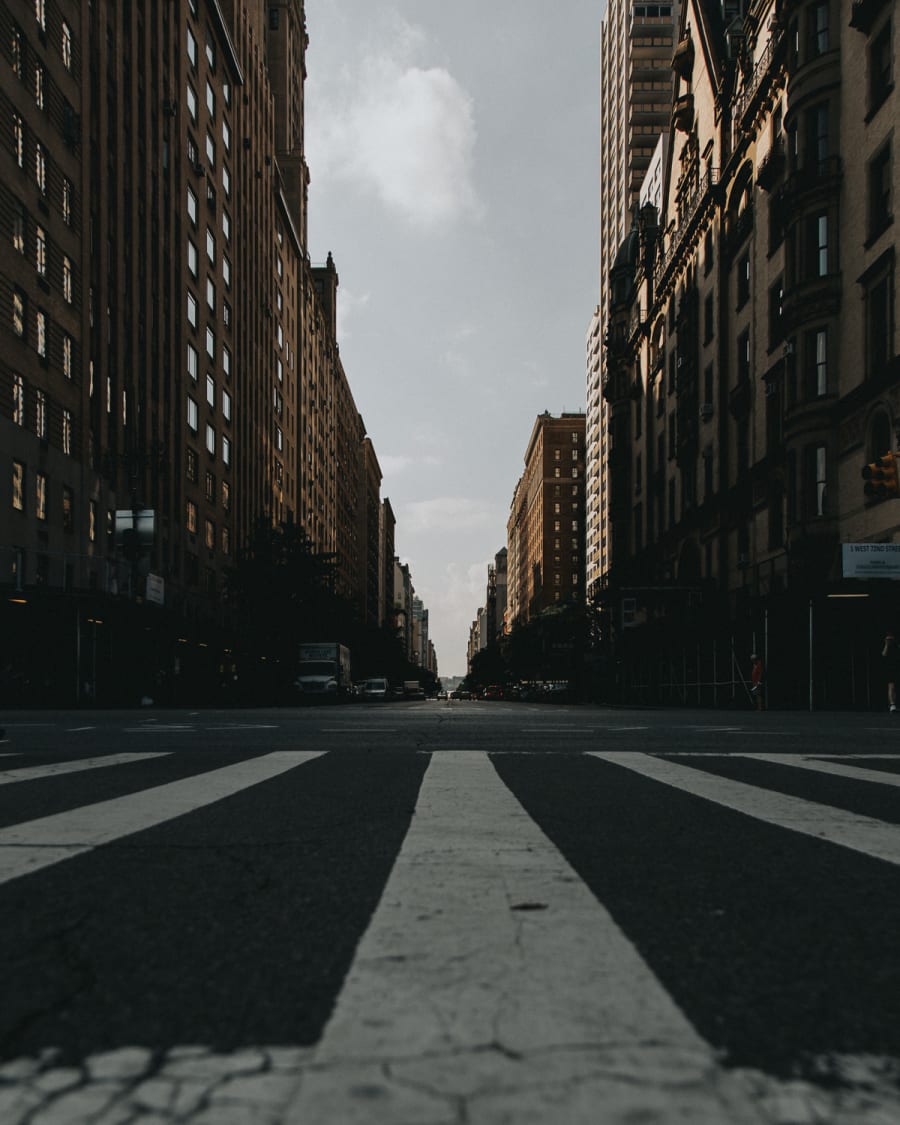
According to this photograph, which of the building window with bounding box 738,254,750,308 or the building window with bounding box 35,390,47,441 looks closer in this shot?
the building window with bounding box 35,390,47,441

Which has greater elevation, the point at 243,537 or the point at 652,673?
the point at 243,537

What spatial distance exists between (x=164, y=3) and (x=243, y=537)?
93.6 ft

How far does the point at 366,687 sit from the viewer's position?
69625 millimetres

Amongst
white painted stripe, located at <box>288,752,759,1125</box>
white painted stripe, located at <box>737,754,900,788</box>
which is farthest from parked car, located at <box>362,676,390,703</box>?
white painted stripe, located at <box>288,752,759,1125</box>

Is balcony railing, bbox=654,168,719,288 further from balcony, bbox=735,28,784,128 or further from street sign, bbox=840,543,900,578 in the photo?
street sign, bbox=840,543,900,578

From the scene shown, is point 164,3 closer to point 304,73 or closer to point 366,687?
point 366,687

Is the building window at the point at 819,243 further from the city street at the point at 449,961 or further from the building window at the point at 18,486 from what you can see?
the city street at the point at 449,961

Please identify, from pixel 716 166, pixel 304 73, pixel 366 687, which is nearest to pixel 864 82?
pixel 716 166

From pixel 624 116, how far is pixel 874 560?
87269 millimetres

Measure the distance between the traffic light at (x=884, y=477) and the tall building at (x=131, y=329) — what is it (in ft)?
48.0

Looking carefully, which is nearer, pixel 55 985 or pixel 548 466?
pixel 55 985

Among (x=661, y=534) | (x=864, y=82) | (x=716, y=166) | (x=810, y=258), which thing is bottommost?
(x=661, y=534)

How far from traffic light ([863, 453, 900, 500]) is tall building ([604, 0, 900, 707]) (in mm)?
6832

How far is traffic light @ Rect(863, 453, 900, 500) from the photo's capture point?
1647 centimetres
